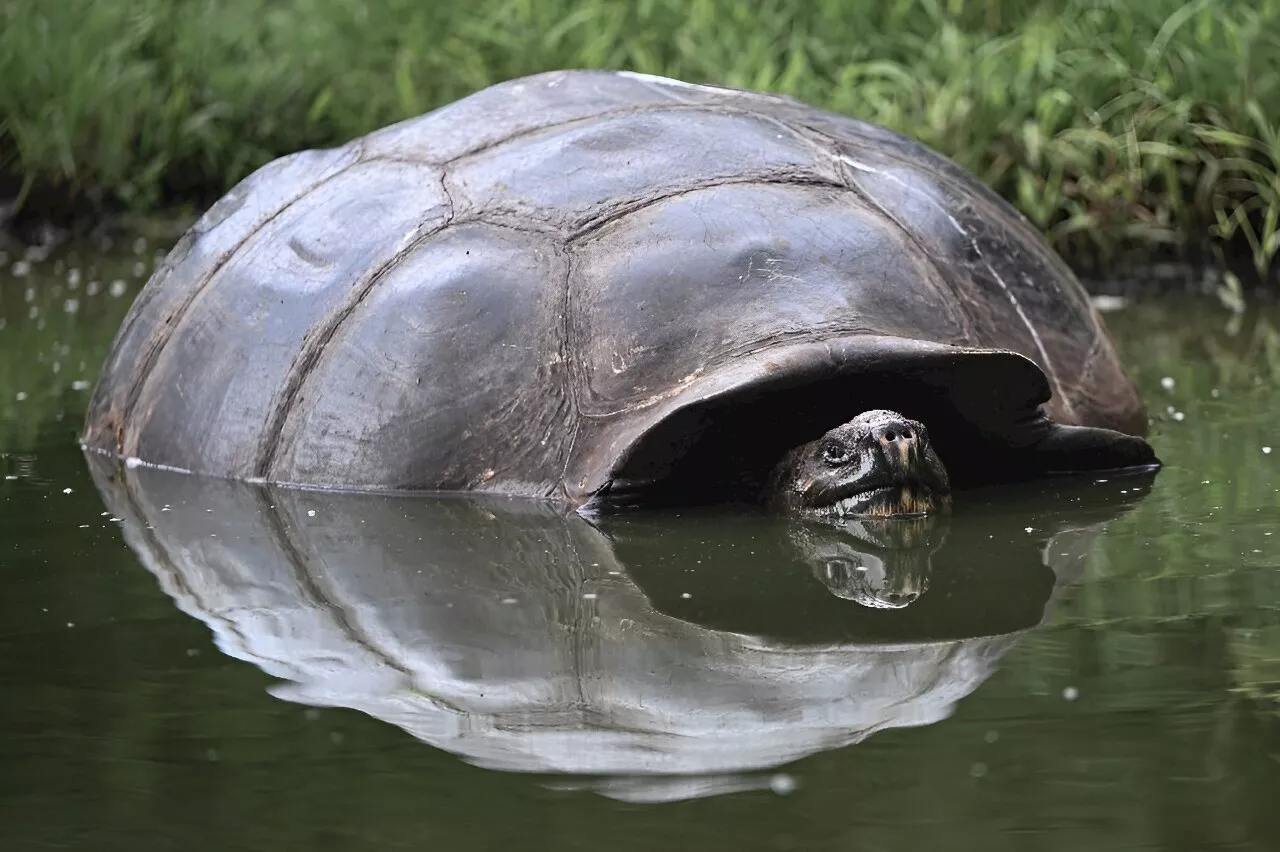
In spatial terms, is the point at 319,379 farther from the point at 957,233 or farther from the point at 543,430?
the point at 957,233

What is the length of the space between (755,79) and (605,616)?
5.06 meters

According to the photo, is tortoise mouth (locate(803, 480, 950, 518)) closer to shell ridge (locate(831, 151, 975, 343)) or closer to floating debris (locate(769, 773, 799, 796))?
shell ridge (locate(831, 151, 975, 343))

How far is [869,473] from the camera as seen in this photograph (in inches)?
143

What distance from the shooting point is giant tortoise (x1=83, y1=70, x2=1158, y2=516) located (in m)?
3.67

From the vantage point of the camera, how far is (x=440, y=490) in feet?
12.6

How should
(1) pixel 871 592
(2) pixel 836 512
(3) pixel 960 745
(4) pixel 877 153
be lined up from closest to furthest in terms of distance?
(3) pixel 960 745 → (1) pixel 871 592 → (2) pixel 836 512 → (4) pixel 877 153

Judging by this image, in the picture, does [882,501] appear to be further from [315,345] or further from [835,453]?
[315,345]

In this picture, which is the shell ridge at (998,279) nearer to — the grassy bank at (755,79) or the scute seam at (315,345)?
A: the scute seam at (315,345)

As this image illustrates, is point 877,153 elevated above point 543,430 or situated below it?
above

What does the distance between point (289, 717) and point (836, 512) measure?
4.90 feet

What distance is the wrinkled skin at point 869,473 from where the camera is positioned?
3.58 meters

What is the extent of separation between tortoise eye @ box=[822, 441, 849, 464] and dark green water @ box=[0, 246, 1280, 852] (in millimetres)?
167

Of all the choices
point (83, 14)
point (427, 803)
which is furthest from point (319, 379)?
point (83, 14)

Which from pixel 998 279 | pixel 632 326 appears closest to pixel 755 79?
pixel 998 279
